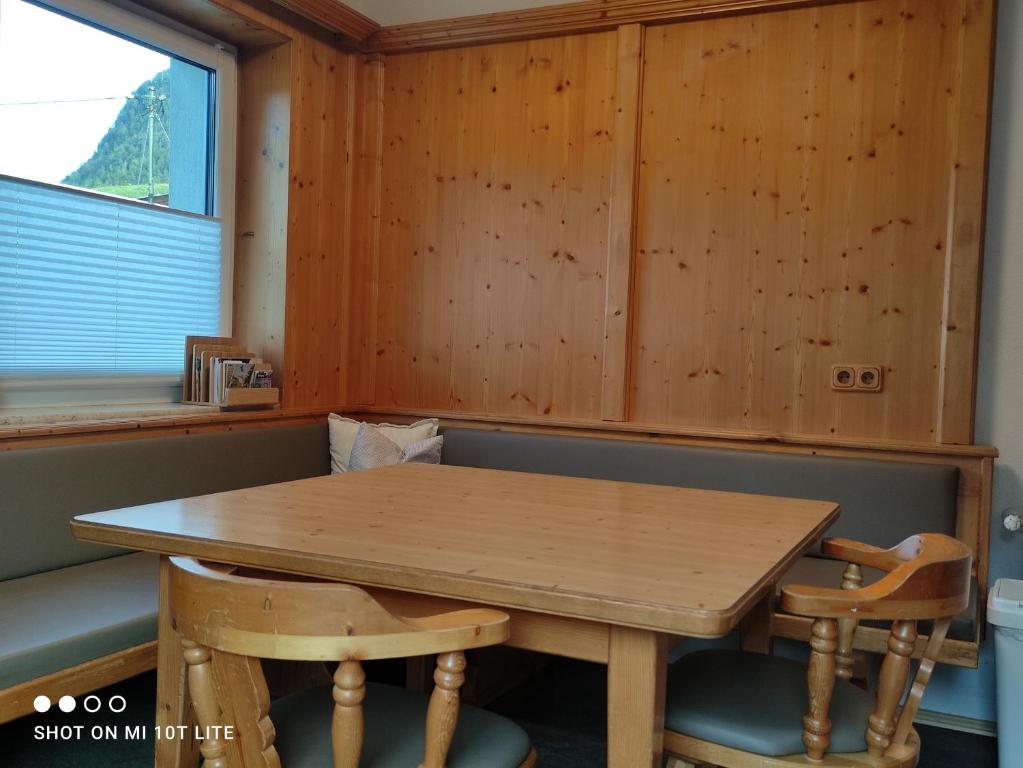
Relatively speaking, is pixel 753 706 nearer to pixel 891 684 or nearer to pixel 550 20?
pixel 891 684

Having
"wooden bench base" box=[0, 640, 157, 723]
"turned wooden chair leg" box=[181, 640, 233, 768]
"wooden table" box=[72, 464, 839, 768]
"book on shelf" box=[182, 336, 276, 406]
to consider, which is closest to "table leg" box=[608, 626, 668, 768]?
"wooden table" box=[72, 464, 839, 768]

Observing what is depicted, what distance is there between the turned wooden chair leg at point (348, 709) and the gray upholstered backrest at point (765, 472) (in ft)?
7.55

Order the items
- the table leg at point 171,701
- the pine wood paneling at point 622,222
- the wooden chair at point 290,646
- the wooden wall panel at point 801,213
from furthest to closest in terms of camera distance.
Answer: the pine wood paneling at point 622,222 → the wooden wall panel at point 801,213 → the table leg at point 171,701 → the wooden chair at point 290,646

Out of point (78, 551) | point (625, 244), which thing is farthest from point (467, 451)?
point (78, 551)

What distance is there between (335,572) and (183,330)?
97.3 inches

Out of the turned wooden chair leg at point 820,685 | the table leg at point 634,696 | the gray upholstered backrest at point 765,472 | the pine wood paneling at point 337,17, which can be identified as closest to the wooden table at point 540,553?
the table leg at point 634,696

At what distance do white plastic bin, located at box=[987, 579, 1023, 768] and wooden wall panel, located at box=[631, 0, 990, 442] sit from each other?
0.86m

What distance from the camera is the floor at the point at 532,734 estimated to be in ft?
8.00

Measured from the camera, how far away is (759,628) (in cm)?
216

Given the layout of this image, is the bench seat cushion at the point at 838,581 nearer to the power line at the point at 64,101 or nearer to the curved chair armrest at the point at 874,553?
the curved chair armrest at the point at 874,553

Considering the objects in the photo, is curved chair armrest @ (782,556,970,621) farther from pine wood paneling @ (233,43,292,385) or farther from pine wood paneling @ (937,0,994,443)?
pine wood paneling @ (233,43,292,385)

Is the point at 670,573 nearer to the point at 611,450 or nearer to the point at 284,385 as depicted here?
the point at 611,450

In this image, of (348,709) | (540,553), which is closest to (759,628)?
(540,553)

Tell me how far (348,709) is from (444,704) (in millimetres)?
130
